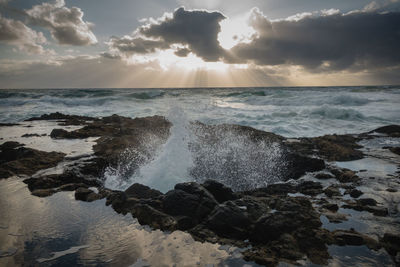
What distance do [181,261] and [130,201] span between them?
1520 mm

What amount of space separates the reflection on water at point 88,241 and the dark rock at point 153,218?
0.31 ft

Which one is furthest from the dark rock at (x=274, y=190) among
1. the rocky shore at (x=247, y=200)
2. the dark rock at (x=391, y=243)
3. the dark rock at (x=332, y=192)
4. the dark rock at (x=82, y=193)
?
the dark rock at (x=82, y=193)

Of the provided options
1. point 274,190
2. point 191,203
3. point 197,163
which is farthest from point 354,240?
point 197,163

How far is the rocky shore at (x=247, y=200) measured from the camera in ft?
9.40

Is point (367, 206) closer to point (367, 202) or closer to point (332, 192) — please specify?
point (367, 202)

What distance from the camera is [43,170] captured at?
550 centimetres

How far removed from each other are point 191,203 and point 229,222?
26.2 inches

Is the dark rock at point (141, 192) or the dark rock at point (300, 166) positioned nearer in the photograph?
the dark rock at point (141, 192)

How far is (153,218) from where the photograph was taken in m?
3.35

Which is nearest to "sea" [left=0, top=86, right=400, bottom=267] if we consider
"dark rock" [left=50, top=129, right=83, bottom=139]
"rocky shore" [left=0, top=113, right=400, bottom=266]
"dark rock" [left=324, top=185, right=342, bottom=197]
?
"rocky shore" [left=0, top=113, right=400, bottom=266]

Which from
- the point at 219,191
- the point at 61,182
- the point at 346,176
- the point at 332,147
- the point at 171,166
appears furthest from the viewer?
the point at 332,147

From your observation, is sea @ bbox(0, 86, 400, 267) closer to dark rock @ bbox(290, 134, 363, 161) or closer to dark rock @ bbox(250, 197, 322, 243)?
dark rock @ bbox(250, 197, 322, 243)

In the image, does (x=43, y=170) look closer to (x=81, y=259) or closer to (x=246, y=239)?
(x=81, y=259)

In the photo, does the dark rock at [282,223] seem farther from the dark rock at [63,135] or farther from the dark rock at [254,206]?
the dark rock at [63,135]
